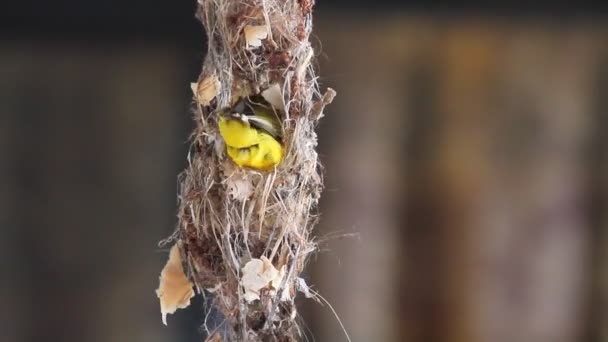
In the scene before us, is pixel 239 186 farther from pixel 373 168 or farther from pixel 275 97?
pixel 373 168

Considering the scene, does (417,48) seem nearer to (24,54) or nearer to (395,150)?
(395,150)

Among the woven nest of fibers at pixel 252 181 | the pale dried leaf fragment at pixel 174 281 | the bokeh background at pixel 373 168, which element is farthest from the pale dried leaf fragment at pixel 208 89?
the bokeh background at pixel 373 168

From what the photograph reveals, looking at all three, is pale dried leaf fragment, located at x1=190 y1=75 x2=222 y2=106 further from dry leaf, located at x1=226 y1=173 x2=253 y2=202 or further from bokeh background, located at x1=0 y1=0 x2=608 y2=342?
bokeh background, located at x1=0 y1=0 x2=608 y2=342

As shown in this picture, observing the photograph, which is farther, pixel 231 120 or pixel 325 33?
pixel 325 33

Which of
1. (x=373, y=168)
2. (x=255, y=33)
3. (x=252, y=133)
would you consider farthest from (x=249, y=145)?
(x=373, y=168)

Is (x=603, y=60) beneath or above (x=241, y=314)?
above

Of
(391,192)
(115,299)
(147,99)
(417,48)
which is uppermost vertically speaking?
(417,48)

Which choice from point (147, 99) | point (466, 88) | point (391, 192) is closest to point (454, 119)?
point (466, 88)

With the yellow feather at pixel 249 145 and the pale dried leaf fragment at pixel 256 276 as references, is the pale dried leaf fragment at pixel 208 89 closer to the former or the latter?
the yellow feather at pixel 249 145
